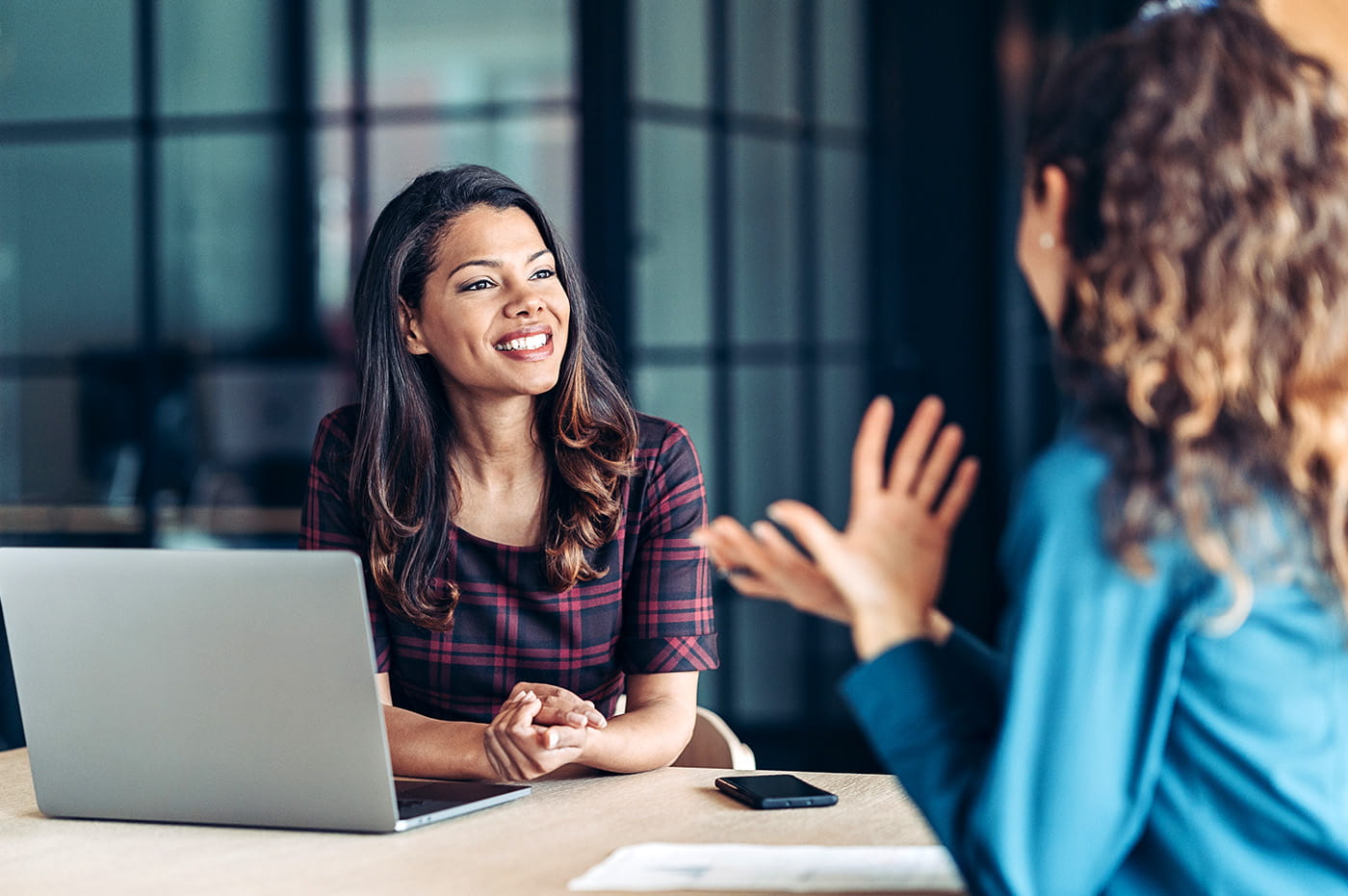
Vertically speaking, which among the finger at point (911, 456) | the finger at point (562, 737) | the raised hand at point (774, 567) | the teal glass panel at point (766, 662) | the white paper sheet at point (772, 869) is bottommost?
the teal glass panel at point (766, 662)

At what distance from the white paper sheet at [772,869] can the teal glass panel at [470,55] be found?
13.8 ft

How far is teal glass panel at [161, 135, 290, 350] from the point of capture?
439cm

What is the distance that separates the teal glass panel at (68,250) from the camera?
13.2ft

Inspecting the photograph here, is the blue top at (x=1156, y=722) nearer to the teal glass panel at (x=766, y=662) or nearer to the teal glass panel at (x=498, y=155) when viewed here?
the teal glass panel at (x=766, y=662)

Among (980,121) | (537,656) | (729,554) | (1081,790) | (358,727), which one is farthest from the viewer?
(980,121)

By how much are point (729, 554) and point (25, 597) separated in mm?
707

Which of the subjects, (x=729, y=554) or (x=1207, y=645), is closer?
(x=1207, y=645)

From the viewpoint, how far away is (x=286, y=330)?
15.5ft

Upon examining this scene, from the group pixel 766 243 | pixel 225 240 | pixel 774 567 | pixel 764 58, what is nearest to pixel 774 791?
pixel 774 567

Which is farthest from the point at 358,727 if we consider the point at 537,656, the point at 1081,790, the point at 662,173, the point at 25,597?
the point at 662,173

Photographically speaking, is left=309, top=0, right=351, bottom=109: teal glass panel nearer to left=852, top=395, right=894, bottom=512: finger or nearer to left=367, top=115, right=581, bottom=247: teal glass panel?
left=367, top=115, right=581, bottom=247: teal glass panel

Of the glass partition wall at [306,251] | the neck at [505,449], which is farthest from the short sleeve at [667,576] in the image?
the glass partition wall at [306,251]

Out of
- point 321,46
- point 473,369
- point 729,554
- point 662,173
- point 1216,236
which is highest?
point 321,46

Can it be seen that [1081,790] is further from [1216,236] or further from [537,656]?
[537,656]
